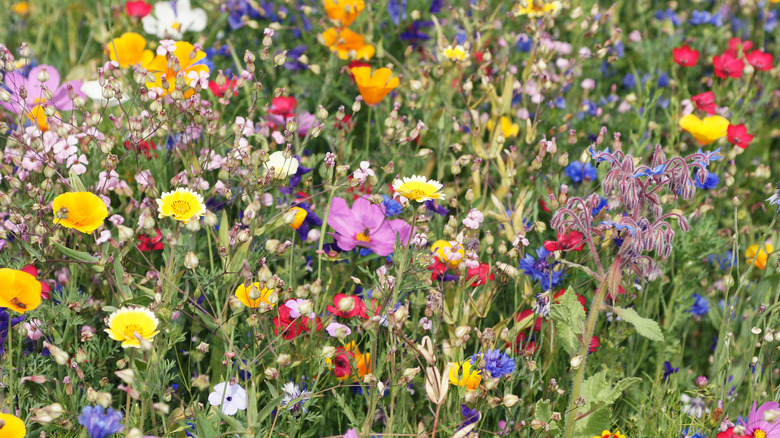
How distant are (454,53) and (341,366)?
1151 millimetres

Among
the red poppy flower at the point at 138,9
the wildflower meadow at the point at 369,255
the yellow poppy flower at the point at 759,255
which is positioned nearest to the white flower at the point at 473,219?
the wildflower meadow at the point at 369,255

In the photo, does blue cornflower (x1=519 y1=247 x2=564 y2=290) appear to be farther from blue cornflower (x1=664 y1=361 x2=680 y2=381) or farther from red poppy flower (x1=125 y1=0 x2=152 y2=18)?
red poppy flower (x1=125 y1=0 x2=152 y2=18)

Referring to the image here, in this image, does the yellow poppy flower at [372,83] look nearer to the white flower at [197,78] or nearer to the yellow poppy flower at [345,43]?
the yellow poppy flower at [345,43]

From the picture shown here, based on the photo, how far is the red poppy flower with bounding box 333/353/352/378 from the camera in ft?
5.25

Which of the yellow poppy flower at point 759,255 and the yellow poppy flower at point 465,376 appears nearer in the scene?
the yellow poppy flower at point 465,376

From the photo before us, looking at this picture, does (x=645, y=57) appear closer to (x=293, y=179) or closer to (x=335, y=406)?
(x=293, y=179)

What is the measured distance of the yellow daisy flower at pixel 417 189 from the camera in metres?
1.50

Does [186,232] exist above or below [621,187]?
below

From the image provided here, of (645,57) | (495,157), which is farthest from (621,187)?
(645,57)

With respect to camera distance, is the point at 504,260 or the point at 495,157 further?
the point at 495,157

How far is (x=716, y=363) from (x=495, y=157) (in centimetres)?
89

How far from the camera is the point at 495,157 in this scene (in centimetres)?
225

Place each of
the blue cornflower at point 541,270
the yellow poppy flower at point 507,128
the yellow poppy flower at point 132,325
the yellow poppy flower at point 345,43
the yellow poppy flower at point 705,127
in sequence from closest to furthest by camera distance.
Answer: the yellow poppy flower at point 132,325
the blue cornflower at point 541,270
the yellow poppy flower at point 705,127
the yellow poppy flower at point 507,128
the yellow poppy flower at point 345,43

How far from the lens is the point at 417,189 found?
62.8 inches
